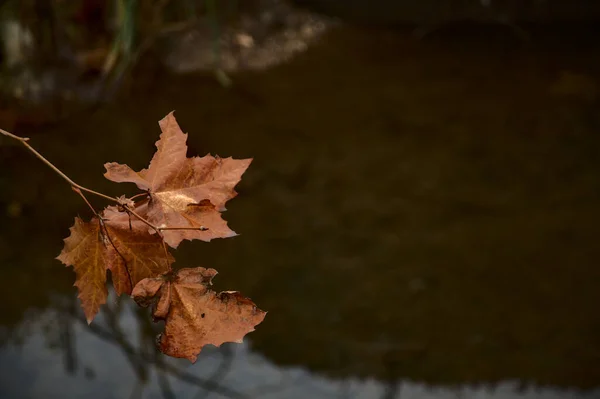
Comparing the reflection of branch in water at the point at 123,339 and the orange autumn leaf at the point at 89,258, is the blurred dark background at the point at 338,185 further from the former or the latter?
the orange autumn leaf at the point at 89,258

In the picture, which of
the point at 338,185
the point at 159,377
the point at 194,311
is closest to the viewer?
the point at 194,311

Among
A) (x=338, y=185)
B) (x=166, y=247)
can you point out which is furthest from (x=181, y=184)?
(x=338, y=185)

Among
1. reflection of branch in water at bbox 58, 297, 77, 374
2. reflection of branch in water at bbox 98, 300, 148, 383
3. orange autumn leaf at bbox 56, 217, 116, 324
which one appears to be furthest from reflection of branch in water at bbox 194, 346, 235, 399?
orange autumn leaf at bbox 56, 217, 116, 324

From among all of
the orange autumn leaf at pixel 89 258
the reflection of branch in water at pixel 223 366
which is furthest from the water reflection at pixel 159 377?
the orange autumn leaf at pixel 89 258

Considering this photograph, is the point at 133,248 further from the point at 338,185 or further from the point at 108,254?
the point at 338,185

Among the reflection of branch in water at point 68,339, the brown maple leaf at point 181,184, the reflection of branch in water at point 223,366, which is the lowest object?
the reflection of branch in water at point 68,339

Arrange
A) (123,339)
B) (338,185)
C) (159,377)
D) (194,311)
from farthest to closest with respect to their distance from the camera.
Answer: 1. (338,185)
2. (123,339)
3. (159,377)
4. (194,311)

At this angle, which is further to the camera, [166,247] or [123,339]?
[123,339]
